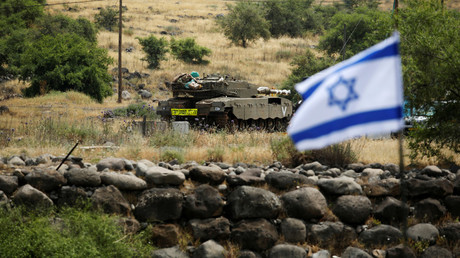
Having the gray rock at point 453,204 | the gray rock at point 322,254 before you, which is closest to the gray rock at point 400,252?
the gray rock at point 322,254

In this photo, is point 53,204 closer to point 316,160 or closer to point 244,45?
point 316,160

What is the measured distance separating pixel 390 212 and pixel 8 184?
5658 mm

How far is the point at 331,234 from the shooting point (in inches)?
358

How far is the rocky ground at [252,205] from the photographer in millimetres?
8672

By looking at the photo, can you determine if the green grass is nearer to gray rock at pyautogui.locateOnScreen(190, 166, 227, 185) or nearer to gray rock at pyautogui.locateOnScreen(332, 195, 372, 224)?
gray rock at pyautogui.locateOnScreen(190, 166, 227, 185)

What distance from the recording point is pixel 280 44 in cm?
5666

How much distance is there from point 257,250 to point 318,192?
1.29 meters

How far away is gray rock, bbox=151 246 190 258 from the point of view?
27.9 ft

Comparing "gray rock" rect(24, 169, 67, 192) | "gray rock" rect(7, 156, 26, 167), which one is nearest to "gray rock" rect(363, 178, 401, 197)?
"gray rock" rect(24, 169, 67, 192)

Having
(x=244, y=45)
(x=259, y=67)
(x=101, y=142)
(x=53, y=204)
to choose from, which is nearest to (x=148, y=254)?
(x=53, y=204)

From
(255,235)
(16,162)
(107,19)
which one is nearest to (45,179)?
(16,162)

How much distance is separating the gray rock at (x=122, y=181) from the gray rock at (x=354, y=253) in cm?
319

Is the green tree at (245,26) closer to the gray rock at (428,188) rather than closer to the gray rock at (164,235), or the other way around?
the gray rock at (428,188)

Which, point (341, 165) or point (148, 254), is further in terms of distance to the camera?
point (341, 165)
